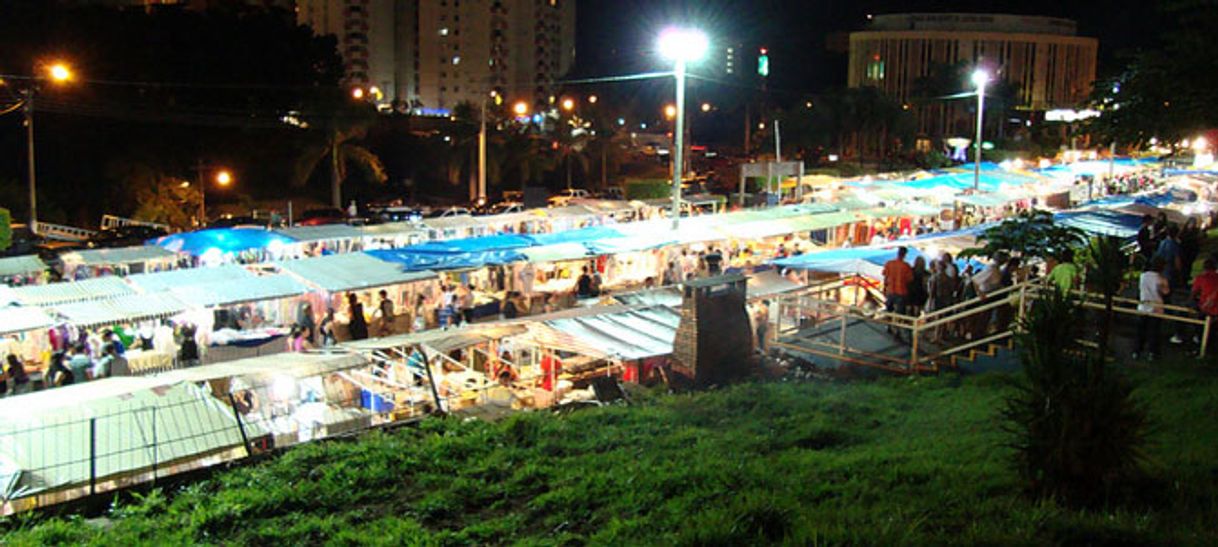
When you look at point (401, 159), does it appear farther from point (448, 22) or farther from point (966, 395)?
point (448, 22)

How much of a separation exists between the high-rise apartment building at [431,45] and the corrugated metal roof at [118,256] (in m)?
89.1

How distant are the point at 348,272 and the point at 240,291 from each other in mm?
2215

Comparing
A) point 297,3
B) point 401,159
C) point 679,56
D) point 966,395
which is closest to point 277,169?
point 401,159

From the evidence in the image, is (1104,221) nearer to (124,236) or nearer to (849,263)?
(849,263)

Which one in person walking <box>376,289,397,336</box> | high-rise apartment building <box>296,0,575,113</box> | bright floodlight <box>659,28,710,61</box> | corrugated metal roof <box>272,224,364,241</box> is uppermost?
high-rise apartment building <box>296,0,575,113</box>

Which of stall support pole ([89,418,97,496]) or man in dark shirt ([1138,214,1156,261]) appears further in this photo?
man in dark shirt ([1138,214,1156,261])

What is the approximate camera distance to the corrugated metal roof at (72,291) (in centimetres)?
1600

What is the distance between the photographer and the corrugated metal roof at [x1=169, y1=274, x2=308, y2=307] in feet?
54.5

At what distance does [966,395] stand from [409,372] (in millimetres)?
6775

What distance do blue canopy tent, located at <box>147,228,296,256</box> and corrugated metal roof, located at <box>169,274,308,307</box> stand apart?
3.79 m

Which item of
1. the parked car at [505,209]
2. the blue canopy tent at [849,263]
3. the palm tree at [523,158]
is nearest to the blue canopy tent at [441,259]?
the blue canopy tent at [849,263]

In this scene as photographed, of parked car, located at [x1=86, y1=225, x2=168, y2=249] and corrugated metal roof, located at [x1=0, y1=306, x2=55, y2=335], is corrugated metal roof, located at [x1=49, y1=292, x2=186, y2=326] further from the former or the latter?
parked car, located at [x1=86, y1=225, x2=168, y2=249]

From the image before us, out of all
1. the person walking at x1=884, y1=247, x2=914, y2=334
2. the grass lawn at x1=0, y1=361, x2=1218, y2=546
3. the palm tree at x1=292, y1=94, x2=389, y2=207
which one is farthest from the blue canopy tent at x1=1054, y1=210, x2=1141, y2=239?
the palm tree at x1=292, y1=94, x2=389, y2=207

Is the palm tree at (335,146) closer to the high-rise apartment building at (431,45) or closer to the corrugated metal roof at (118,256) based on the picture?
the corrugated metal roof at (118,256)
